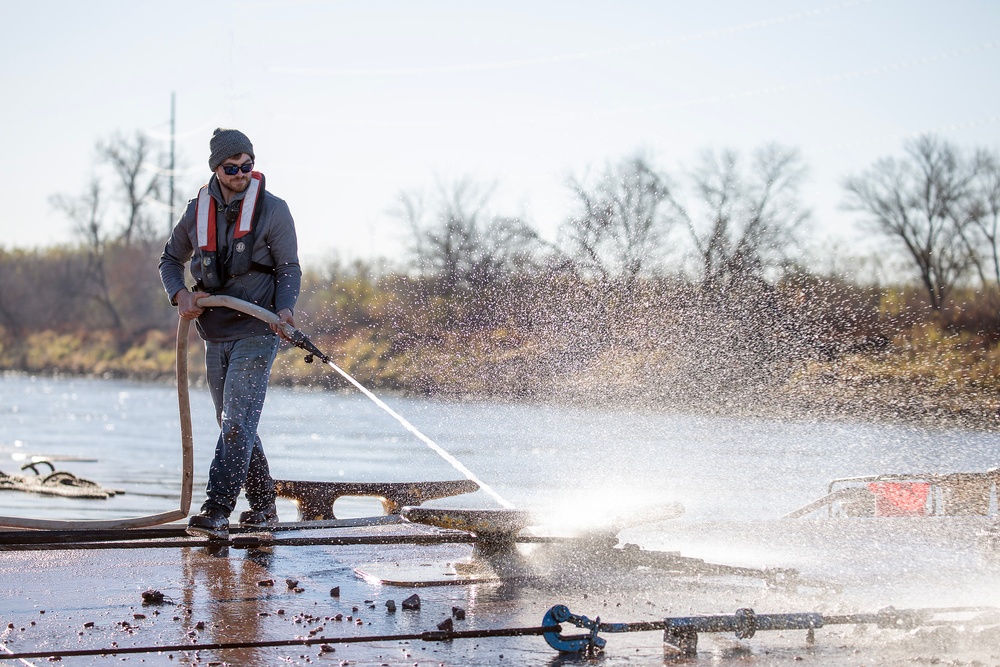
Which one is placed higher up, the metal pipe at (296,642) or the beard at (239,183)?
the beard at (239,183)

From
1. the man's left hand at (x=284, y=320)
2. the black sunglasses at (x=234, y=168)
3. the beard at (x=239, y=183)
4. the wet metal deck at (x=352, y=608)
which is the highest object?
the black sunglasses at (x=234, y=168)

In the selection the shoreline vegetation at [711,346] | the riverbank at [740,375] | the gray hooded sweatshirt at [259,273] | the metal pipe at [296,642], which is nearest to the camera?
the metal pipe at [296,642]

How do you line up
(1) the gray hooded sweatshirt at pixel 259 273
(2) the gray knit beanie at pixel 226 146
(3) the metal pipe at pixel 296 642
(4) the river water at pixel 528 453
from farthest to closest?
(4) the river water at pixel 528 453 → (1) the gray hooded sweatshirt at pixel 259 273 → (2) the gray knit beanie at pixel 226 146 → (3) the metal pipe at pixel 296 642

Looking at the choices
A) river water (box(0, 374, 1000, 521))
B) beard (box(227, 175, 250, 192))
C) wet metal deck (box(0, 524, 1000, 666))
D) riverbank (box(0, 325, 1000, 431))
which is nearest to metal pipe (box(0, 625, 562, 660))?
wet metal deck (box(0, 524, 1000, 666))

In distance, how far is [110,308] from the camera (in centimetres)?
6806

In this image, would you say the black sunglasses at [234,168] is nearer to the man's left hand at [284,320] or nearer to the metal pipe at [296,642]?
the man's left hand at [284,320]

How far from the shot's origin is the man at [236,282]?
6.43m

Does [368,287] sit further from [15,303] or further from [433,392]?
[15,303]

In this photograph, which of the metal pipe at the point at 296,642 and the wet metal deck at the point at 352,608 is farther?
the wet metal deck at the point at 352,608

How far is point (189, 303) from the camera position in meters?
6.53

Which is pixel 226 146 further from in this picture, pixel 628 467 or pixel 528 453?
pixel 528 453

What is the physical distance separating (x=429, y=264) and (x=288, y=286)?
27.2 m

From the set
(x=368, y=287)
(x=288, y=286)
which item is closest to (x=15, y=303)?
(x=368, y=287)

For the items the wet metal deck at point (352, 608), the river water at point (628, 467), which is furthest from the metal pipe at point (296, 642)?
the river water at point (628, 467)
